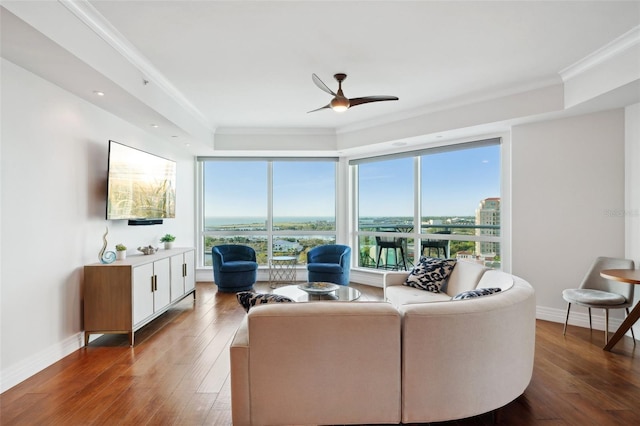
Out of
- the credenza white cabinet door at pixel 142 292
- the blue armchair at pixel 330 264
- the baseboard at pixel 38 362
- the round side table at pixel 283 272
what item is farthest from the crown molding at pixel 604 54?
the baseboard at pixel 38 362

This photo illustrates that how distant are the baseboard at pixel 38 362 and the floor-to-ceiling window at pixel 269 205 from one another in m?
3.41

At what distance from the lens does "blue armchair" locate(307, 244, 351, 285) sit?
212 inches

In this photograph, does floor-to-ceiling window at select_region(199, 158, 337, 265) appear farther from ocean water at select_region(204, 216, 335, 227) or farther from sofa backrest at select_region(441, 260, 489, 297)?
sofa backrest at select_region(441, 260, 489, 297)

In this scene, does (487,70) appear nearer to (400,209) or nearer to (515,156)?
(515,156)

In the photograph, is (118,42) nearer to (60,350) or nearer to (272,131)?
(60,350)

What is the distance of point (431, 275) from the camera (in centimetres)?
377

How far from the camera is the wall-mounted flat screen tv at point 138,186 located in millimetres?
3635

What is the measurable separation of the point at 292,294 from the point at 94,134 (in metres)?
2.64

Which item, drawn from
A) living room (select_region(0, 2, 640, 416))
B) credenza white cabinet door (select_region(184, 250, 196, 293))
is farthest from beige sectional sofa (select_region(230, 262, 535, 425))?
credenza white cabinet door (select_region(184, 250, 196, 293))

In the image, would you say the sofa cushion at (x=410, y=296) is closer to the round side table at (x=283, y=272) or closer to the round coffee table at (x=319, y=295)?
the round coffee table at (x=319, y=295)

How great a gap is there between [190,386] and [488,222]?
4264mm

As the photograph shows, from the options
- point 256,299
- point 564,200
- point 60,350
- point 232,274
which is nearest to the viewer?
point 256,299

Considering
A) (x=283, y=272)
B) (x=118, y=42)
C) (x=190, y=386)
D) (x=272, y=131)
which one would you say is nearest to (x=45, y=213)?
(x=118, y=42)

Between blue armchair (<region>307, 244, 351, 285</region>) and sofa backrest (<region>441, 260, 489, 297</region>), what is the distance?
77.8 inches
